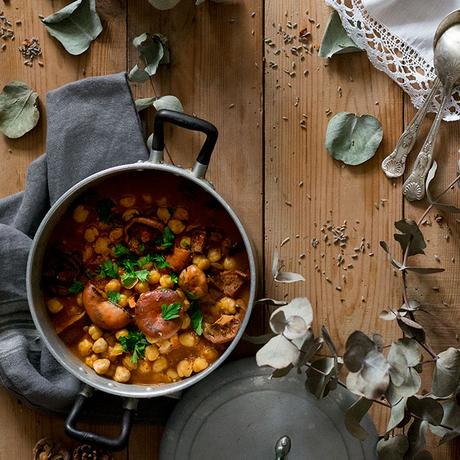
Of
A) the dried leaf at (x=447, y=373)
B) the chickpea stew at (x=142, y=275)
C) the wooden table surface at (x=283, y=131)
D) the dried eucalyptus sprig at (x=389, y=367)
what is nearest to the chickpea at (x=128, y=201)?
the chickpea stew at (x=142, y=275)

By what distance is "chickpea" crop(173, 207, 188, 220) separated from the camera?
3.59ft

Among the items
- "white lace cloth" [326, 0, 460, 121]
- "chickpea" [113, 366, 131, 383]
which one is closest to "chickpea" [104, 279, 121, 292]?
"chickpea" [113, 366, 131, 383]

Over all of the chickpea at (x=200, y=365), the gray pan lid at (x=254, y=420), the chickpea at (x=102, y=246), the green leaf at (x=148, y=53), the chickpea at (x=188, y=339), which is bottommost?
the gray pan lid at (x=254, y=420)

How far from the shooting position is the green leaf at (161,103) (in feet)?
3.71

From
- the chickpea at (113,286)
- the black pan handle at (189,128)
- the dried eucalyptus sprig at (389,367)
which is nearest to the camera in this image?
the dried eucalyptus sprig at (389,367)

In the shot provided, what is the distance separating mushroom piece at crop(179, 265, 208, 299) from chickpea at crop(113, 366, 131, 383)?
13 centimetres

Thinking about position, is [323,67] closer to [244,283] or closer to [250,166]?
[250,166]

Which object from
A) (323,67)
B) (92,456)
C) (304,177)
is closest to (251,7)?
(323,67)

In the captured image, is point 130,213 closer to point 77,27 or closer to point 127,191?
point 127,191

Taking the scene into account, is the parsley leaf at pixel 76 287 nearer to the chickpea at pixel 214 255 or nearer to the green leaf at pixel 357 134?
the chickpea at pixel 214 255

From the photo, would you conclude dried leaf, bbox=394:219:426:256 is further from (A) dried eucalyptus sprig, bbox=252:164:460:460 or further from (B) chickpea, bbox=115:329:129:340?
(B) chickpea, bbox=115:329:129:340

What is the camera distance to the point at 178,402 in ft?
3.74

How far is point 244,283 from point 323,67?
1.03 feet

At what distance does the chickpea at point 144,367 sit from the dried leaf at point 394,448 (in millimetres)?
310
